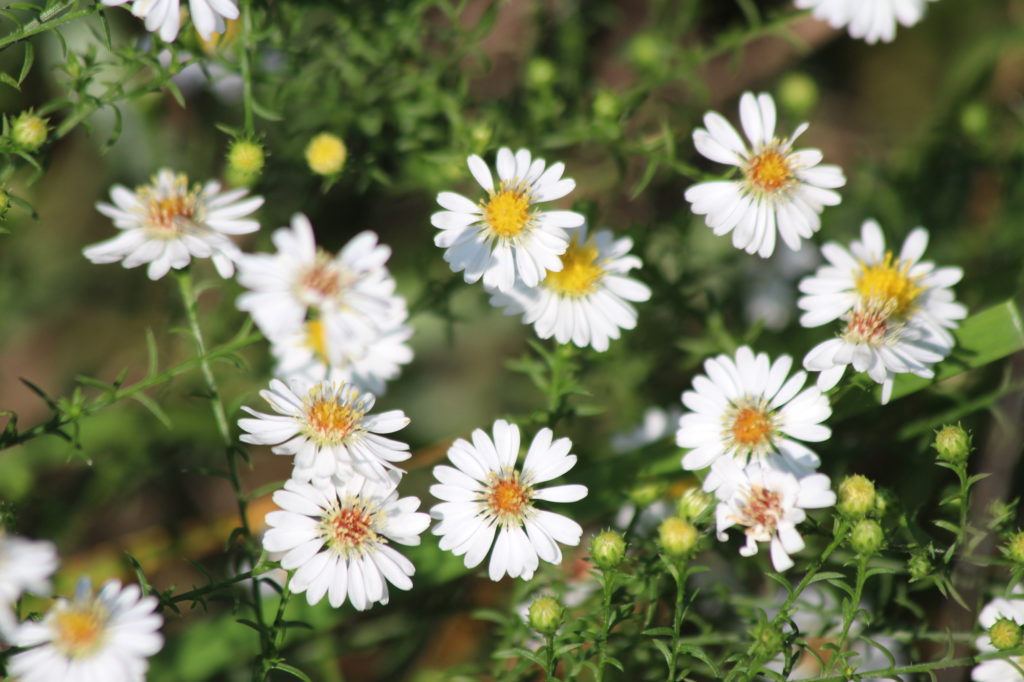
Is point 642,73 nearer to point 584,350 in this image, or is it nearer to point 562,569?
point 584,350

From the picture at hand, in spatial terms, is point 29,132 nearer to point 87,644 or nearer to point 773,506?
point 87,644

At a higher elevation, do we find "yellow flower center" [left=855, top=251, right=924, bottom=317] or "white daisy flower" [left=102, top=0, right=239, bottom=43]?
"white daisy flower" [left=102, top=0, right=239, bottom=43]

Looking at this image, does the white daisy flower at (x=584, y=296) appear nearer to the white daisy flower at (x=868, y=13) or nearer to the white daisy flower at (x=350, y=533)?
the white daisy flower at (x=350, y=533)

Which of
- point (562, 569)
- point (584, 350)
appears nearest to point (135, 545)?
point (562, 569)

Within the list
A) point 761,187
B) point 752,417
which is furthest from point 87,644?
point 761,187

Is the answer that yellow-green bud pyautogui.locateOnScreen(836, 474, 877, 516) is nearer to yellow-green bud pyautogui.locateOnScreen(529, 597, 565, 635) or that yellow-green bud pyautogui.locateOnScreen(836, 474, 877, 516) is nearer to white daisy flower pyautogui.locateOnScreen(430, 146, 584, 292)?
yellow-green bud pyautogui.locateOnScreen(529, 597, 565, 635)

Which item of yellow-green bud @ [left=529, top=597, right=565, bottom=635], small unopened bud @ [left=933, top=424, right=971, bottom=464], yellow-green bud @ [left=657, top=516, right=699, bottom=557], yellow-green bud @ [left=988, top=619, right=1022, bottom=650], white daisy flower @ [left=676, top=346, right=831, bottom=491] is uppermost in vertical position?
white daisy flower @ [left=676, top=346, right=831, bottom=491]

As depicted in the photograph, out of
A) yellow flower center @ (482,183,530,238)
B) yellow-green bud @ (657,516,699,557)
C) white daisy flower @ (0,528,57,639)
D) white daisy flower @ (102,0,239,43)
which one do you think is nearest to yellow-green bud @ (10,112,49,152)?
white daisy flower @ (102,0,239,43)

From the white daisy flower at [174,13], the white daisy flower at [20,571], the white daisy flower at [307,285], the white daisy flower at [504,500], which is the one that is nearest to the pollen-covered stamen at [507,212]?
the white daisy flower at [307,285]
